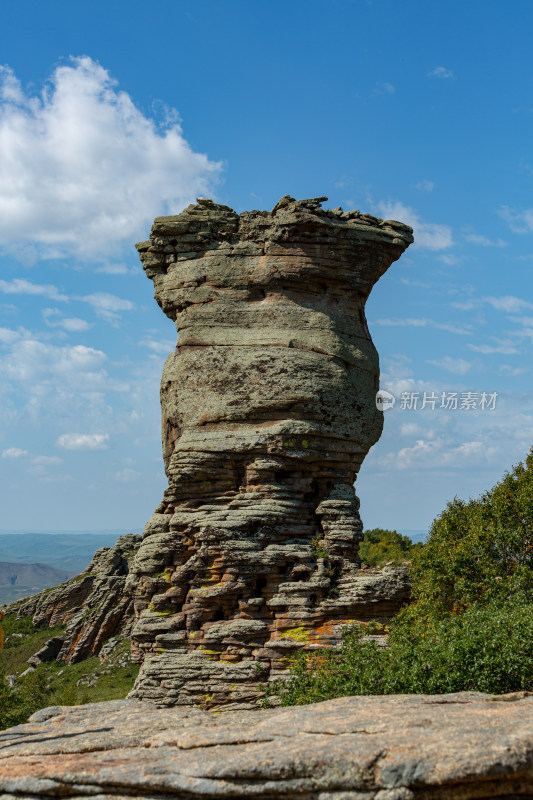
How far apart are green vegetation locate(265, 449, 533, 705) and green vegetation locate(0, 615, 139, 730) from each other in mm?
16925

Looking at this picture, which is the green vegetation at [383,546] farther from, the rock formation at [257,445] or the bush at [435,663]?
the bush at [435,663]

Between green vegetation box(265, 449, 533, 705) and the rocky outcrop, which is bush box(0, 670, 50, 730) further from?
green vegetation box(265, 449, 533, 705)

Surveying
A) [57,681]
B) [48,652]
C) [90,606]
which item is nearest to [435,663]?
[57,681]

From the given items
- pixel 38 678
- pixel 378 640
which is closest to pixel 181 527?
pixel 378 640

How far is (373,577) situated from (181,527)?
22.9 feet

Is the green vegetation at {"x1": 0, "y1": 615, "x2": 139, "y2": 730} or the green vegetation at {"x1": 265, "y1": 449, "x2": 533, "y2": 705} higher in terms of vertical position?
the green vegetation at {"x1": 265, "y1": 449, "x2": 533, "y2": 705}

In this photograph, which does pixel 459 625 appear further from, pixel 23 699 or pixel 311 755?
pixel 23 699

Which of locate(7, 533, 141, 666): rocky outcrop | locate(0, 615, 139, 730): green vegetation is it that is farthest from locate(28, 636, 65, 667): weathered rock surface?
locate(0, 615, 139, 730): green vegetation

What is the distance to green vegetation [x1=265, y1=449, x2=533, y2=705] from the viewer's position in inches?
703

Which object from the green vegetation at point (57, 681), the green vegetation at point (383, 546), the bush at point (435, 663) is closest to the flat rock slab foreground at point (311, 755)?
the bush at point (435, 663)

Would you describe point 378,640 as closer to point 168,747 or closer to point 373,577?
point 373,577

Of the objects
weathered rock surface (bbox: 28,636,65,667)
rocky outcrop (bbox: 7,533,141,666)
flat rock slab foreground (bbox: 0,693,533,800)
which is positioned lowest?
weathered rock surface (bbox: 28,636,65,667)

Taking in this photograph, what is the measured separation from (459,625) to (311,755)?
11089 millimetres

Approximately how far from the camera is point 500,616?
64.1ft
